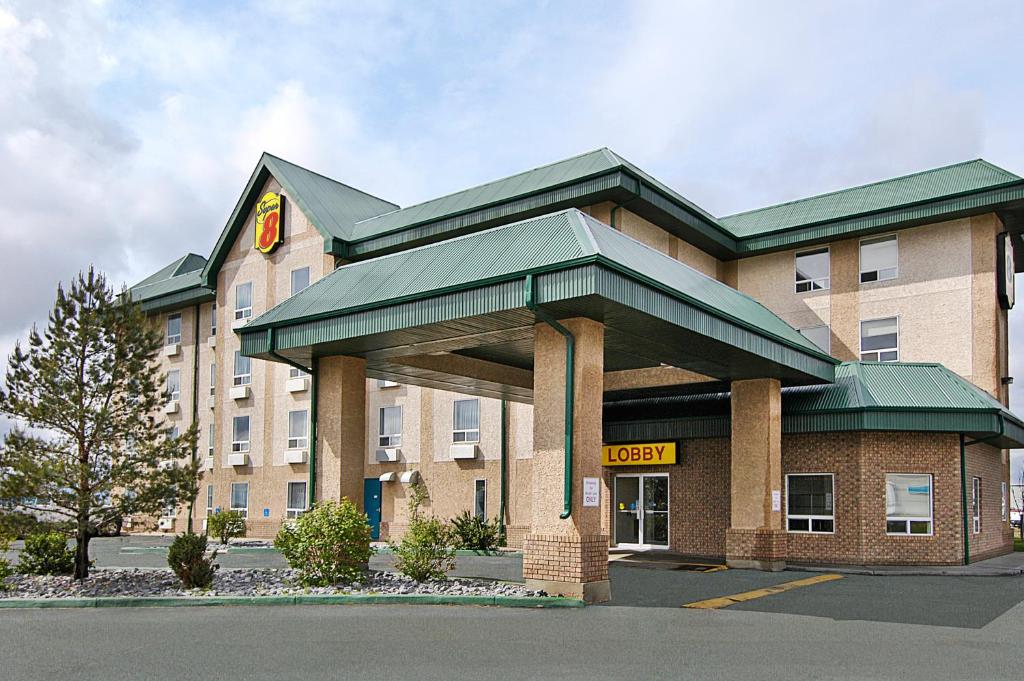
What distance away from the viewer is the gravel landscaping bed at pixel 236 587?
14.8 m

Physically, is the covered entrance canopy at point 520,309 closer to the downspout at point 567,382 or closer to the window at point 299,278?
the downspout at point 567,382

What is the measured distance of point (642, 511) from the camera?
2620cm

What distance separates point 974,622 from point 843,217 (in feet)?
55.6

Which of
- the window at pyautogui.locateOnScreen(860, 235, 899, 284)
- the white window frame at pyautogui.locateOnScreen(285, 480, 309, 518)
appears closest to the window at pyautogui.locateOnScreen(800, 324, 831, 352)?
the window at pyautogui.locateOnScreen(860, 235, 899, 284)

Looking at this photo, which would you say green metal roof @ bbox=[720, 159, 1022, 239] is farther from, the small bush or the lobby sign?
the small bush

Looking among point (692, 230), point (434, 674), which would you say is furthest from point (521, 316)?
point (692, 230)

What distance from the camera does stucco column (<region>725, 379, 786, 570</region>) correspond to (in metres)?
21.2

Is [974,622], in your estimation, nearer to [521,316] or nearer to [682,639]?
[682,639]

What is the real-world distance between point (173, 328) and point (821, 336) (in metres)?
27.9

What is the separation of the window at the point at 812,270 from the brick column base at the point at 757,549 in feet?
35.2

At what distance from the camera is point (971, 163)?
27281mm

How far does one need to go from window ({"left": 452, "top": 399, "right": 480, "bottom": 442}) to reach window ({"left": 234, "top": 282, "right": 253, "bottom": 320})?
1093 cm

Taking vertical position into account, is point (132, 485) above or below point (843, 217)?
below

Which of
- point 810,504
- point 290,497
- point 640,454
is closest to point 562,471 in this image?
point 810,504
